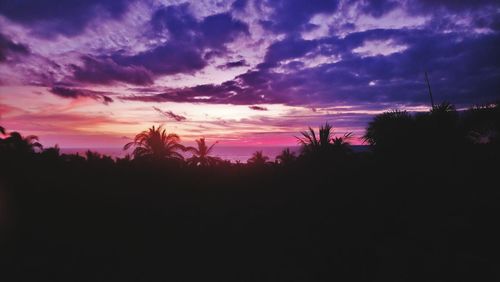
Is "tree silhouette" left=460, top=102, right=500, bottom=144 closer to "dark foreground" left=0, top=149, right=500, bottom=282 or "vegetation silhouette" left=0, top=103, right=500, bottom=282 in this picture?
"vegetation silhouette" left=0, top=103, right=500, bottom=282

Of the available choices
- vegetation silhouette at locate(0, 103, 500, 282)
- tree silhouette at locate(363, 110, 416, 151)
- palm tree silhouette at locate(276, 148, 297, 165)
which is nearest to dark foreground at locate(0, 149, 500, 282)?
vegetation silhouette at locate(0, 103, 500, 282)

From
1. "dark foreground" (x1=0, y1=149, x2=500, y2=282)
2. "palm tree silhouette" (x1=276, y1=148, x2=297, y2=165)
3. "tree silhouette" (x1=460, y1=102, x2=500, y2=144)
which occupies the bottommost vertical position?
"dark foreground" (x1=0, y1=149, x2=500, y2=282)

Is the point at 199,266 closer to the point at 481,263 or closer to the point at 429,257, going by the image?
the point at 429,257

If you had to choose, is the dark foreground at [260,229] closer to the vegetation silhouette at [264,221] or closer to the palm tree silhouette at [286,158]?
the vegetation silhouette at [264,221]

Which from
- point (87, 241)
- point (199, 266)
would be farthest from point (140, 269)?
point (87, 241)

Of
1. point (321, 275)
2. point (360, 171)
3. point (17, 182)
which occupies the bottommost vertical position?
point (321, 275)

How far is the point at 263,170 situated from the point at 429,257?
10148 millimetres

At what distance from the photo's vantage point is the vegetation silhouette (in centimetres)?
559

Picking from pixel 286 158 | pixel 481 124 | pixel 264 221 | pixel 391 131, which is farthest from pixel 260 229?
pixel 286 158

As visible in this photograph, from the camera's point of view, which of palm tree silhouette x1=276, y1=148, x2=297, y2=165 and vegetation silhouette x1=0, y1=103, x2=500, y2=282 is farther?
palm tree silhouette x1=276, y1=148, x2=297, y2=165

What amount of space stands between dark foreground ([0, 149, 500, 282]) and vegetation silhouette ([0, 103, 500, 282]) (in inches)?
1.1

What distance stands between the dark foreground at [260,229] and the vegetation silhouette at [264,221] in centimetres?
3

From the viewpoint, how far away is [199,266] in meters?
5.89

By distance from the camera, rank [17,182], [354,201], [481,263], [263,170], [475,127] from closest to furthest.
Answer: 1. [481,263]
2. [17,182]
3. [354,201]
4. [475,127]
5. [263,170]
